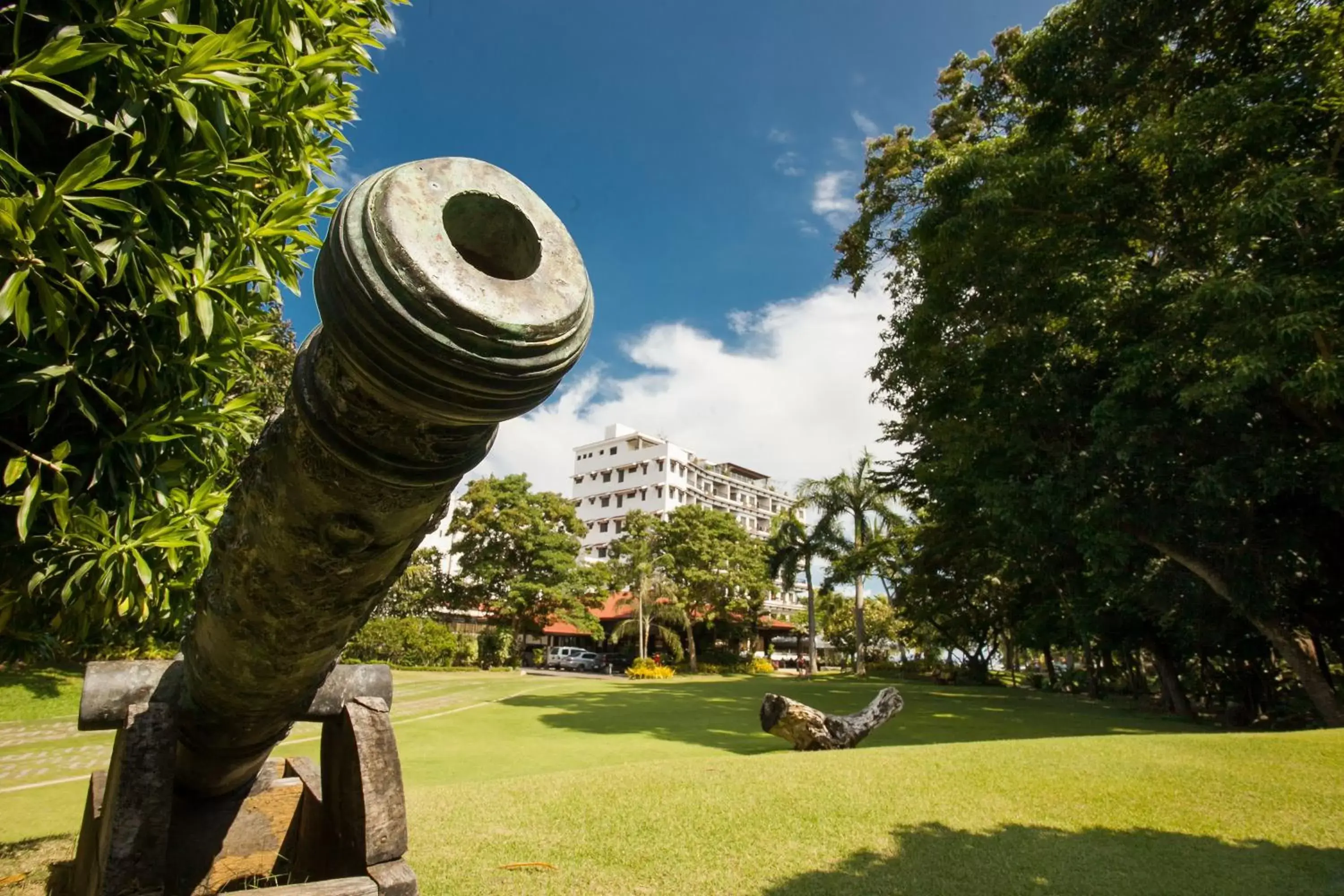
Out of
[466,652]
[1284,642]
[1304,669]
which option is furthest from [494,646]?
[1304,669]

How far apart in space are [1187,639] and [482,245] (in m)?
18.2

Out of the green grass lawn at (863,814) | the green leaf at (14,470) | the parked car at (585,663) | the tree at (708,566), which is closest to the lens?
the green leaf at (14,470)

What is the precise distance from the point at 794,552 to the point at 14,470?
35.6 m

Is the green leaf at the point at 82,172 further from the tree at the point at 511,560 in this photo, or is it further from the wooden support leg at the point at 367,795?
the tree at the point at 511,560

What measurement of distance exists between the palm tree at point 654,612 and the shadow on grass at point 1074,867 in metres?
28.4

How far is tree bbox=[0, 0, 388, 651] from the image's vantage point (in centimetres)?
194

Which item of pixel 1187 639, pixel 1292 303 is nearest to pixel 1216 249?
pixel 1292 303

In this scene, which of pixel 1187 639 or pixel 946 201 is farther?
pixel 1187 639

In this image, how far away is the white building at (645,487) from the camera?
213 feet

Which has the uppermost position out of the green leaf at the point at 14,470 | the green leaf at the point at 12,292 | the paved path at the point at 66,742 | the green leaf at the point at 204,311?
the green leaf at the point at 204,311

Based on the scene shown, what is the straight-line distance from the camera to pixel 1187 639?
1522 centimetres

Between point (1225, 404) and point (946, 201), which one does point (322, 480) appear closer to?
point (1225, 404)

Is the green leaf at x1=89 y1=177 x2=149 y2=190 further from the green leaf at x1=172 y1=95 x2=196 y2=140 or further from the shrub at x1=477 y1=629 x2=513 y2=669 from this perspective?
the shrub at x1=477 y1=629 x2=513 y2=669

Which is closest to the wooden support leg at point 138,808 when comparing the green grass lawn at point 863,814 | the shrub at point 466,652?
the green grass lawn at point 863,814
